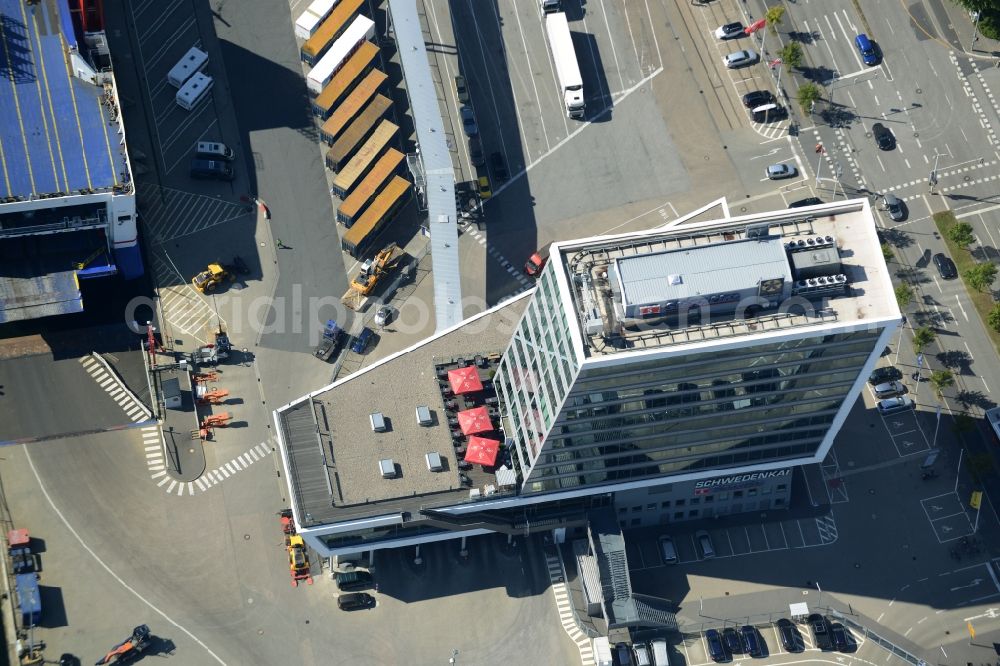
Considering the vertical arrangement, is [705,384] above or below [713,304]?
below

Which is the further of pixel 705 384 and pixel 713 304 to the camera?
pixel 705 384

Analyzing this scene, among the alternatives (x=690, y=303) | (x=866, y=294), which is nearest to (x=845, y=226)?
(x=866, y=294)

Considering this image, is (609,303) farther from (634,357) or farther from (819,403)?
(819,403)

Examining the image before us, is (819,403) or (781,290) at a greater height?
(781,290)

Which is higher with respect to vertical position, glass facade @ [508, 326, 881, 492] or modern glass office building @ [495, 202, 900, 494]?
modern glass office building @ [495, 202, 900, 494]

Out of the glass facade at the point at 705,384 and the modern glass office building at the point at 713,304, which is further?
the glass facade at the point at 705,384

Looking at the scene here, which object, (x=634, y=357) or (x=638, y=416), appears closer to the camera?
(x=634, y=357)

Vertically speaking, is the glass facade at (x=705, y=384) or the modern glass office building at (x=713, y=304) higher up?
the modern glass office building at (x=713, y=304)

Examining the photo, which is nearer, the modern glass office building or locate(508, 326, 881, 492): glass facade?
the modern glass office building

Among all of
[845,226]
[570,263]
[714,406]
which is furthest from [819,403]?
[570,263]
